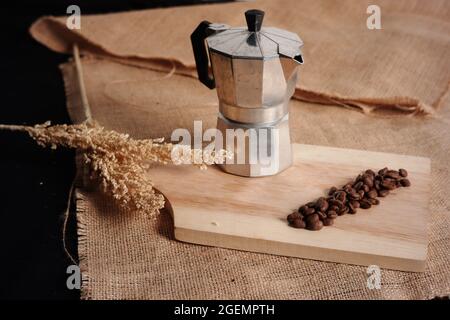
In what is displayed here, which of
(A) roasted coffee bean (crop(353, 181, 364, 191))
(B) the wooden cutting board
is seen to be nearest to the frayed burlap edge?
(B) the wooden cutting board

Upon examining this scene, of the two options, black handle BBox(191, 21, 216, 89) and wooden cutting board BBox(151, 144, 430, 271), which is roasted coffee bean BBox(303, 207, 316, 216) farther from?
black handle BBox(191, 21, 216, 89)

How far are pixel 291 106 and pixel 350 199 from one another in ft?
1.41

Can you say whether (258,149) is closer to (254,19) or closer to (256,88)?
(256,88)

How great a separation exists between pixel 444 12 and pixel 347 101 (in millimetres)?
505

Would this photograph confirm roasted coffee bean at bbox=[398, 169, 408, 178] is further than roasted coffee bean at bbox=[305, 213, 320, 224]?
Yes

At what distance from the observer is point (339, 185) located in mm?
950

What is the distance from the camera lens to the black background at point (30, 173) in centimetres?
85

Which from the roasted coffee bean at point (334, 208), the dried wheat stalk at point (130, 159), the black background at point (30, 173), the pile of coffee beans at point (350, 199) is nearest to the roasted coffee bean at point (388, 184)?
the pile of coffee beans at point (350, 199)

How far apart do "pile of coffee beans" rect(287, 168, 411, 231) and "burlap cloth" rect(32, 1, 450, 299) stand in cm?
6

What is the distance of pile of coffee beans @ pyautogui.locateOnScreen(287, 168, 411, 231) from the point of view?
0.86m

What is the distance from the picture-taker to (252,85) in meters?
0.90

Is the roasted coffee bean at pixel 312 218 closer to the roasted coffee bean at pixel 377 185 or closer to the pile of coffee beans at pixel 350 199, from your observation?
the pile of coffee beans at pixel 350 199

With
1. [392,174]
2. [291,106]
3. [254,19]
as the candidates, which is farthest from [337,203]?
[291,106]

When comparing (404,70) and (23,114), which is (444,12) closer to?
(404,70)
